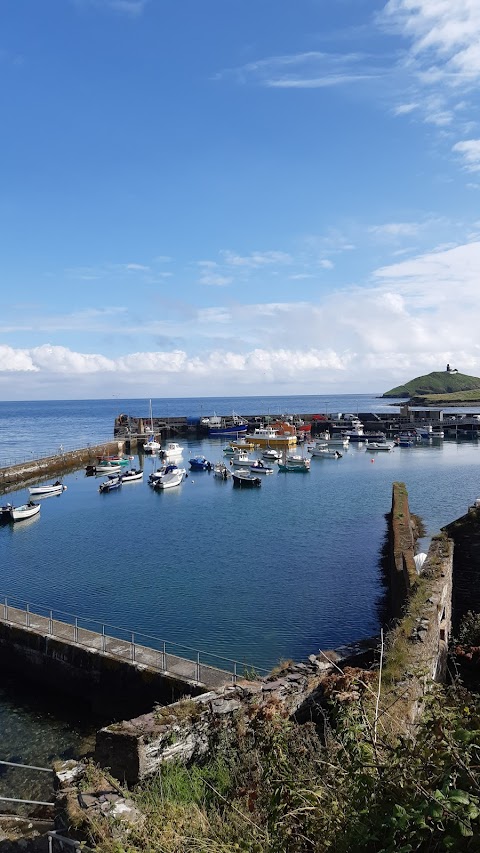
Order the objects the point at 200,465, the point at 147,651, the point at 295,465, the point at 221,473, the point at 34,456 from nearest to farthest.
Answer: the point at 147,651, the point at 221,473, the point at 295,465, the point at 200,465, the point at 34,456

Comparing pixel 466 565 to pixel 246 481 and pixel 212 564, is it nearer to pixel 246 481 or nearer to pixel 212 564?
pixel 212 564

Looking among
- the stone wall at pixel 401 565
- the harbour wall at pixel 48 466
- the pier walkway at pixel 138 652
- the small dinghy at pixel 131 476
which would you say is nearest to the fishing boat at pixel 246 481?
the small dinghy at pixel 131 476

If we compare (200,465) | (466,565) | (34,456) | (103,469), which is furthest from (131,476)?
(466,565)

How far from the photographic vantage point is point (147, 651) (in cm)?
1731

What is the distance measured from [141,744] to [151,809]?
7.05 feet

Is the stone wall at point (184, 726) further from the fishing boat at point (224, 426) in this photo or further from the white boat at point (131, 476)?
the fishing boat at point (224, 426)

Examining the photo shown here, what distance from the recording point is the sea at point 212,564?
19812 mm

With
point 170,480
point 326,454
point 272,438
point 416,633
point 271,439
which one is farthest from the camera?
point 272,438

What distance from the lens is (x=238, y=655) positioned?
62.7 ft

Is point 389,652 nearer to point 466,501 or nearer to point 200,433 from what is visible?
point 466,501

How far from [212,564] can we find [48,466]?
40099mm

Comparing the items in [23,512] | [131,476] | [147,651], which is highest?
[147,651]

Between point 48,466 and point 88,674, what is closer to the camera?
point 88,674

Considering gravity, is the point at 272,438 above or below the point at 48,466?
above
